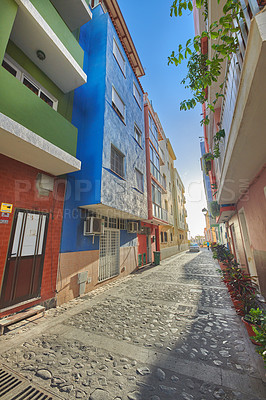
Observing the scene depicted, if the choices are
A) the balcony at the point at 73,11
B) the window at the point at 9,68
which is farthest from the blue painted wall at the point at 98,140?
the window at the point at 9,68

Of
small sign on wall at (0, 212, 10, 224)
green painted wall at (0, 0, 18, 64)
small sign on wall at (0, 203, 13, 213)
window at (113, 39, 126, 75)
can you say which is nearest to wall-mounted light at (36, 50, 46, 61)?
green painted wall at (0, 0, 18, 64)

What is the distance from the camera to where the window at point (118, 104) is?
332 inches

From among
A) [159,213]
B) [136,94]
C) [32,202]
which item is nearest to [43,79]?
[32,202]

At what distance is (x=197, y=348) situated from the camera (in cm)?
308

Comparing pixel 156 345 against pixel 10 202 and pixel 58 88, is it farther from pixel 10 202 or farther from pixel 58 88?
pixel 58 88

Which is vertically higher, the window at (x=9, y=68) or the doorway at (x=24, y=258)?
the window at (x=9, y=68)

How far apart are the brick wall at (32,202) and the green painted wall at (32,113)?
1.15 metres

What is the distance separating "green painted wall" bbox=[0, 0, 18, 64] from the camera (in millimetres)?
3645

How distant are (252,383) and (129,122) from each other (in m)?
11.1

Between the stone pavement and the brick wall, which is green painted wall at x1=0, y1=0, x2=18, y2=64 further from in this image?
the stone pavement

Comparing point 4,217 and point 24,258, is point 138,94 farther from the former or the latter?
point 24,258

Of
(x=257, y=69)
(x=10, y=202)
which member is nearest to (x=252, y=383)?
(x=257, y=69)

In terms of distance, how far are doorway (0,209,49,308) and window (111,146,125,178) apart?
395cm

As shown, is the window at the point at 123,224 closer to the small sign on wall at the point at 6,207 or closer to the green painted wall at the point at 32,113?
the green painted wall at the point at 32,113
